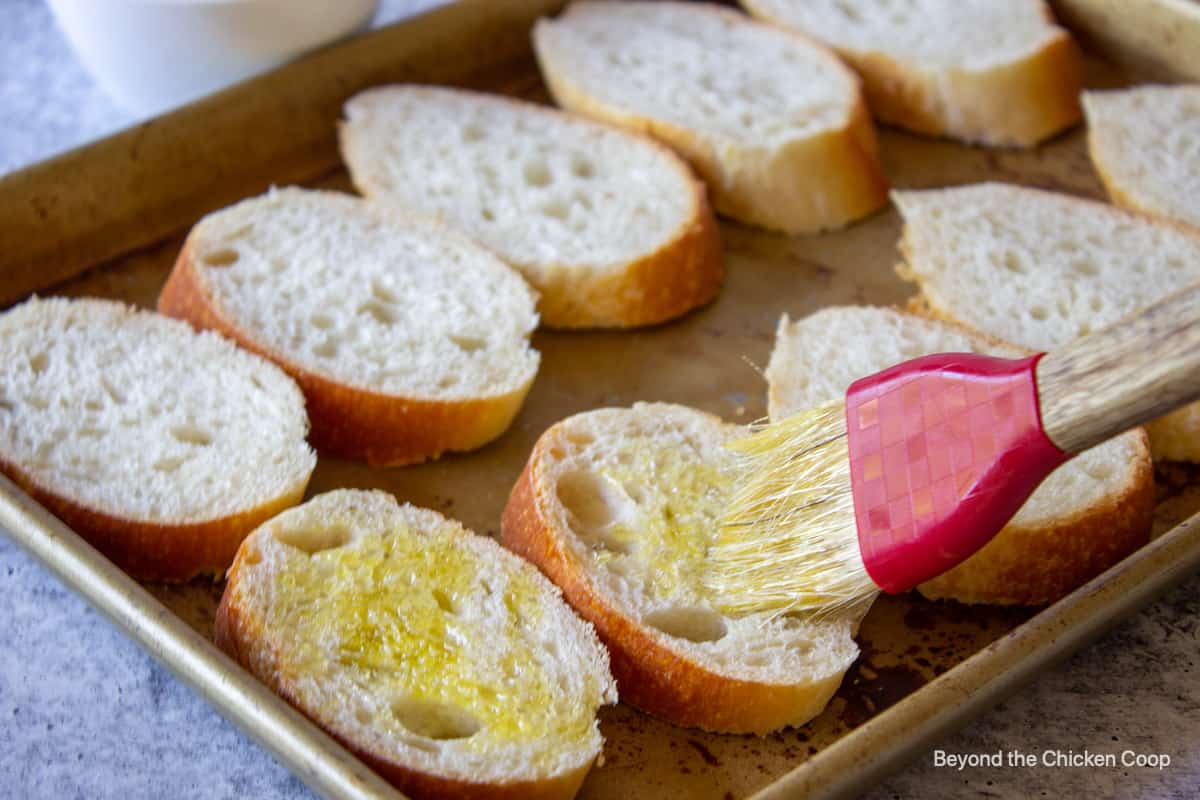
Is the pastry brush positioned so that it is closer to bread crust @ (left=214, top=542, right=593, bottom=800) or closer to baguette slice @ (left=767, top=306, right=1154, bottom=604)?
baguette slice @ (left=767, top=306, right=1154, bottom=604)

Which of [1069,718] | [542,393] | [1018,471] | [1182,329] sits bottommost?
[1069,718]

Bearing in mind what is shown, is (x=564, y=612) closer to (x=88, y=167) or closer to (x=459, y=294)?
(x=459, y=294)

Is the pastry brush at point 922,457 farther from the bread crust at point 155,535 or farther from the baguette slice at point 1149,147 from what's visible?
the baguette slice at point 1149,147

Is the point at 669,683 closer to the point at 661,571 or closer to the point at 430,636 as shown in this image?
the point at 661,571

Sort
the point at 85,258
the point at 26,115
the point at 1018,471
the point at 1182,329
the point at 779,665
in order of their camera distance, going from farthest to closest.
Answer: the point at 26,115, the point at 85,258, the point at 779,665, the point at 1018,471, the point at 1182,329

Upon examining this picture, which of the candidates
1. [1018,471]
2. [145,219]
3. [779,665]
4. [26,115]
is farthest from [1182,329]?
[26,115]

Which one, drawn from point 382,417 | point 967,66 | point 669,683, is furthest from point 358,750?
point 967,66
